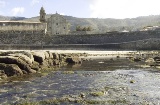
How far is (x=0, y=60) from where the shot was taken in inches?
1687

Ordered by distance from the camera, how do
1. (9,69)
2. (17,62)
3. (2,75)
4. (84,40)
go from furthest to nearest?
(84,40) → (17,62) → (9,69) → (2,75)

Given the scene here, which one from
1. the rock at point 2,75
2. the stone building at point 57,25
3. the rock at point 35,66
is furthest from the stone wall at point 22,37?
the rock at point 2,75

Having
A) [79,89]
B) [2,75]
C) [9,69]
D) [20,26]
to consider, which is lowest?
[79,89]

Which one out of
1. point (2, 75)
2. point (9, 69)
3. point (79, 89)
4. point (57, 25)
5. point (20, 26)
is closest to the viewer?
point (79, 89)

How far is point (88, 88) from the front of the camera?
33156 mm

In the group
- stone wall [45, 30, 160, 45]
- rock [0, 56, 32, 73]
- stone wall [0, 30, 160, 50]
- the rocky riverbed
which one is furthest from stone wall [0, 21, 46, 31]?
rock [0, 56, 32, 73]

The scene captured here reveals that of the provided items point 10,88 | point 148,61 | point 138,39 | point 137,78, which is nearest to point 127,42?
point 138,39

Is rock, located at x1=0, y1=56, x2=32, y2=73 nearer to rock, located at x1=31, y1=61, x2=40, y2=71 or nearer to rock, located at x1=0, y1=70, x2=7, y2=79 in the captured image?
rock, located at x1=31, y1=61, x2=40, y2=71

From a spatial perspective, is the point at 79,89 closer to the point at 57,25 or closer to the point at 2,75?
the point at 2,75

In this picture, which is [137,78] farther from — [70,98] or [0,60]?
[0,60]

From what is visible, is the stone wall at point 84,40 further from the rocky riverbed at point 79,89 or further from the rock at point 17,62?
the rocky riverbed at point 79,89

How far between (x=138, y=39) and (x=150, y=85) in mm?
60374

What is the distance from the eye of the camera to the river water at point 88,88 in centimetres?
2834

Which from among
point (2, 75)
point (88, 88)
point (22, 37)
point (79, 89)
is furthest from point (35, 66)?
point (22, 37)
